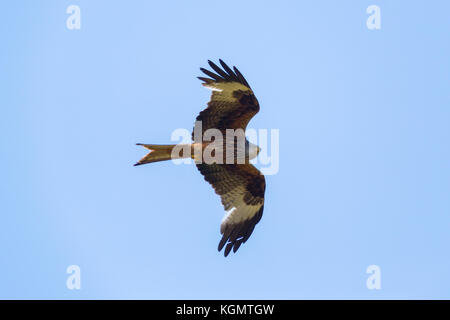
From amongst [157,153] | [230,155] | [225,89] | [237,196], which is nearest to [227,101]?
[225,89]

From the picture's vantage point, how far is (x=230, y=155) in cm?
964

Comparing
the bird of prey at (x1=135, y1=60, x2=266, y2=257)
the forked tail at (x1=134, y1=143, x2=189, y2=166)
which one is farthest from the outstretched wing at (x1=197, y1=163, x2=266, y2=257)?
the forked tail at (x1=134, y1=143, x2=189, y2=166)

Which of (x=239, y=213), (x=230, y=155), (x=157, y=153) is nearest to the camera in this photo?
(x=157, y=153)

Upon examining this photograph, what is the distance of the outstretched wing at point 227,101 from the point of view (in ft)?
30.4

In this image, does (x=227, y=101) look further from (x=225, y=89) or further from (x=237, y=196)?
(x=237, y=196)

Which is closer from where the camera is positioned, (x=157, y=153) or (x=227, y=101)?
(x=157, y=153)

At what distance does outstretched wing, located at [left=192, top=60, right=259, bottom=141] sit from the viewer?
9273 mm

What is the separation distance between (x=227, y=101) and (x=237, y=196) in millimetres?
1569

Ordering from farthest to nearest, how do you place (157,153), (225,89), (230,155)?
(230,155) → (225,89) → (157,153)

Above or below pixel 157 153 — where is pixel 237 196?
below

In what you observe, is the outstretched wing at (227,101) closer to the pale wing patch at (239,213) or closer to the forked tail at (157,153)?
the forked tail at (157,153)
